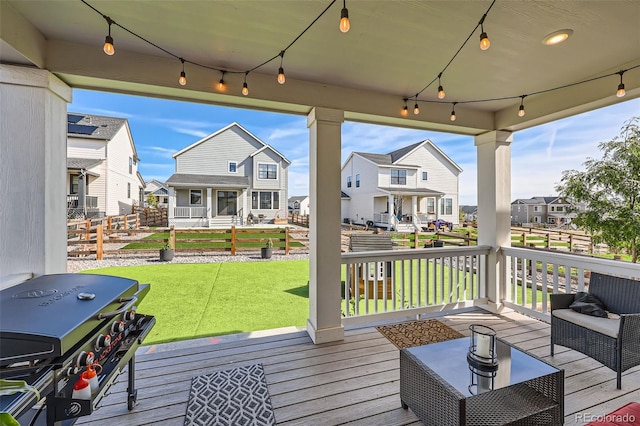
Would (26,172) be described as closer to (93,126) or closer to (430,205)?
(93,126)

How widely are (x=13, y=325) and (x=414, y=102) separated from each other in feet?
11.9

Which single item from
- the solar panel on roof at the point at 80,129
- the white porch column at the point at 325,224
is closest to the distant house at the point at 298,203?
the solar panel on roof at the point at 80,129

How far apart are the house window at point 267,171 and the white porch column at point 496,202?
12871 mm

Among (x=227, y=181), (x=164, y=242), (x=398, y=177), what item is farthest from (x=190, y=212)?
(x=398, y=177)

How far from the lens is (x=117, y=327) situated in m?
1.48

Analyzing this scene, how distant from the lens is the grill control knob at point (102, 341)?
129cm

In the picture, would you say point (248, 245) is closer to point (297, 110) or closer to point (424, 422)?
point (297, 110)

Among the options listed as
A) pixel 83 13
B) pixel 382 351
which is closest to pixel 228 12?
pixel 83 13

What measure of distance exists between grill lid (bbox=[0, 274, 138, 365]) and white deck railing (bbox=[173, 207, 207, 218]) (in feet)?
44.3

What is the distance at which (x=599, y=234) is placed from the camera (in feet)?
14.9

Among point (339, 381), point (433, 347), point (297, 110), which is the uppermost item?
point (297, 110)

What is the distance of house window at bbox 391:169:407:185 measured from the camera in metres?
16.2

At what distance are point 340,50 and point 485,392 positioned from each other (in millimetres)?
2614

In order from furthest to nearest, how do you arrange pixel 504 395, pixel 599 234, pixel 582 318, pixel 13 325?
pixel 599 234 < pixel 582 318 < pixel 504 395 < pixel 13 325
